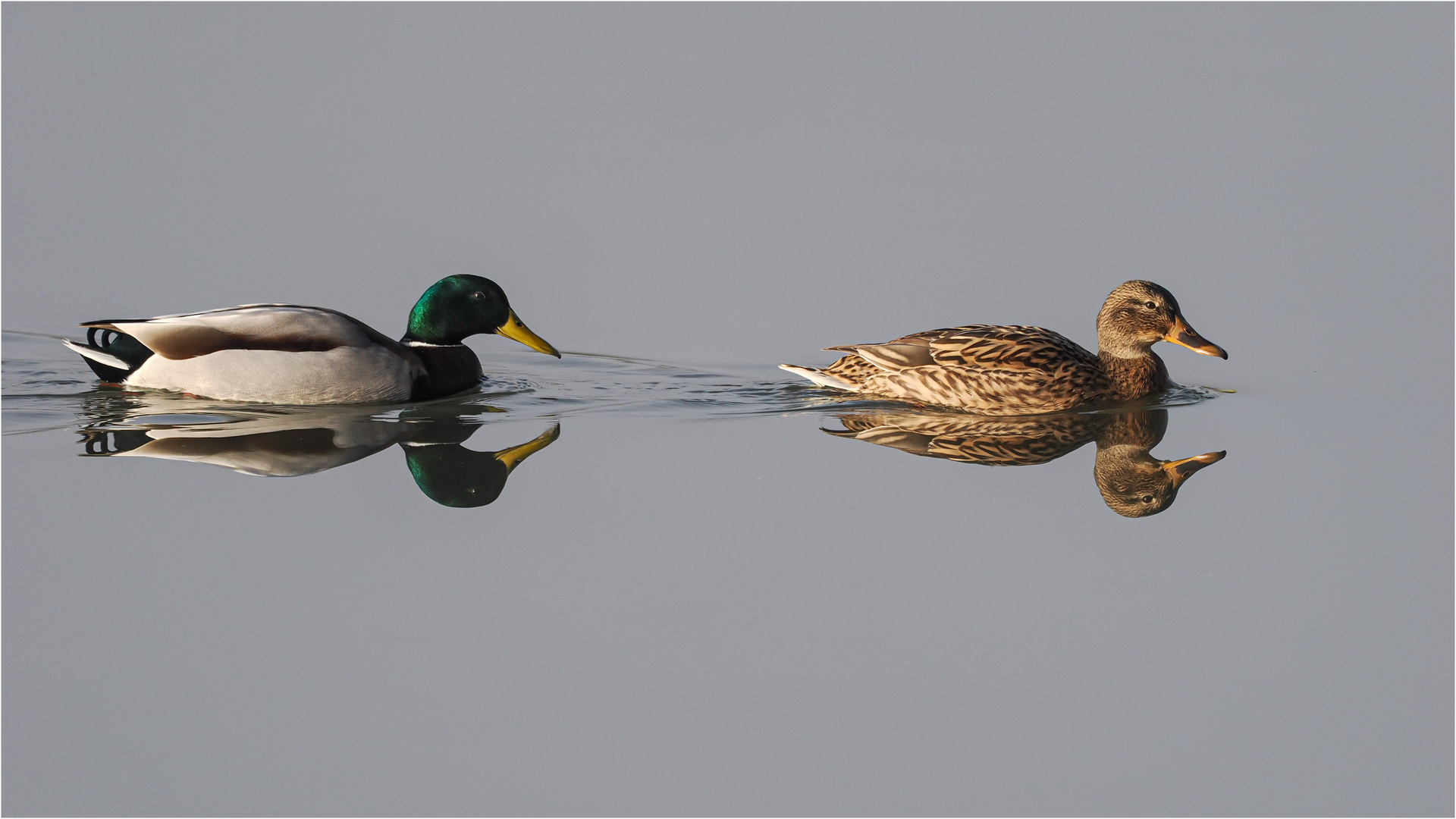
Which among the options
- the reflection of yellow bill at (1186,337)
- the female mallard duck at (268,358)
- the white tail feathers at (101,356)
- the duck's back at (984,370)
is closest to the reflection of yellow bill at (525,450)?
the female mallard duck at (268,358)

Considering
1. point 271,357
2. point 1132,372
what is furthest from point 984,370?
point 271,357

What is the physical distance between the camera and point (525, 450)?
9828mm

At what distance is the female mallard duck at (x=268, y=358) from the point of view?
11234 millimetres

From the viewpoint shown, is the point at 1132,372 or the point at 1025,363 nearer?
the point at 1025,363

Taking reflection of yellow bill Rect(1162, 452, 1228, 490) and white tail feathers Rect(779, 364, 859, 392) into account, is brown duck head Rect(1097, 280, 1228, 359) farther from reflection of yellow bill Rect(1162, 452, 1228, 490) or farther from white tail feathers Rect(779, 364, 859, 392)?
reflection of yellow bill Rect(1162, 452, 1228, 490)

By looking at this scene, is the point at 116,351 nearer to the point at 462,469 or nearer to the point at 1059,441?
the point at 462,469

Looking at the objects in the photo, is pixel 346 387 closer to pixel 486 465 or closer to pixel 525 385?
pixel 525 385

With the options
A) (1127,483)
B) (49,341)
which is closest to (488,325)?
(49,341)

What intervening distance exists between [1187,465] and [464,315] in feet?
17.9

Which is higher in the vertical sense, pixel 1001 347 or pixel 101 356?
pixel 101 356

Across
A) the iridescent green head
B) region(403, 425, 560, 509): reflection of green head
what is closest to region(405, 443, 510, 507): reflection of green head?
region(403, 425, 560, 509): reflection of green head

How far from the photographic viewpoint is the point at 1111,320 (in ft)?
38.9

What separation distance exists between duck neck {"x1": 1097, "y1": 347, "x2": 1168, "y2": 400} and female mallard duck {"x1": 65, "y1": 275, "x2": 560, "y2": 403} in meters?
3.87

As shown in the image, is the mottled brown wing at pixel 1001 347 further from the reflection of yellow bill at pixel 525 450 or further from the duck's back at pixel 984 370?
the reflection of yellow bill at pixel 525 450
